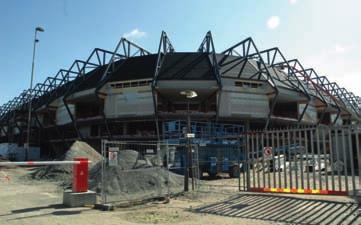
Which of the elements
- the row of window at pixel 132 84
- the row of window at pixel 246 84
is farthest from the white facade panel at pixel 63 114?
the row of window at pixel 246 84

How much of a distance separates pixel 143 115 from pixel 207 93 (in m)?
8.50

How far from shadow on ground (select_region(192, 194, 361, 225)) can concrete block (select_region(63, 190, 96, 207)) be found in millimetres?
3377

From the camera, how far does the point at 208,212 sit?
10.6 metres

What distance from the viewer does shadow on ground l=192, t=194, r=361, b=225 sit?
920 centimetres

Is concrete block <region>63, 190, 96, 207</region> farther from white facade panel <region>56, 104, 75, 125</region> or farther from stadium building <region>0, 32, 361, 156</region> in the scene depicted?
white facade panel <region>56, 104, 75, 125</region>

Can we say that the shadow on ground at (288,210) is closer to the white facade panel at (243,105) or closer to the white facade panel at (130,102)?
the white facade panel at (243,105)

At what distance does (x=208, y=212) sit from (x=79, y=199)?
4.10 metres

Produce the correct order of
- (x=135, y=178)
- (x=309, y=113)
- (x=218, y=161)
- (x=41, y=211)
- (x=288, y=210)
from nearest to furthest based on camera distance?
(x=288, y=210) → (x=41, y=211) → (x=135, y=178) → (x=218, y=161) → (x=309, y=113)

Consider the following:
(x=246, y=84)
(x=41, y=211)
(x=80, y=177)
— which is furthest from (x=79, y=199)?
(x=246, y=84)

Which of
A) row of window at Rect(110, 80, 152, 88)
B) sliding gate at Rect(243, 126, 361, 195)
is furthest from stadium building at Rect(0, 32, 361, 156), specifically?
sliding gate at Rect(243, 126, 361, 195)

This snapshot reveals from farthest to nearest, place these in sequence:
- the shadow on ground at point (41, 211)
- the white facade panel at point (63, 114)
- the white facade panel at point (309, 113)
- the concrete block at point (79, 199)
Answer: the white facade panel at point (63, 114) → the white facade panel at point (309, 113) → the concrete block at point (79, 199) → the shadow on ground at point (41, 211)

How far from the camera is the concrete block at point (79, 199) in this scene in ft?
38.5

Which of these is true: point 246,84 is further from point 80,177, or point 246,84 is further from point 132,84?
point 80,177

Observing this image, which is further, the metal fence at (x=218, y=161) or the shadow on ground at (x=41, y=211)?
the metal fence at (x=218, y=161)
